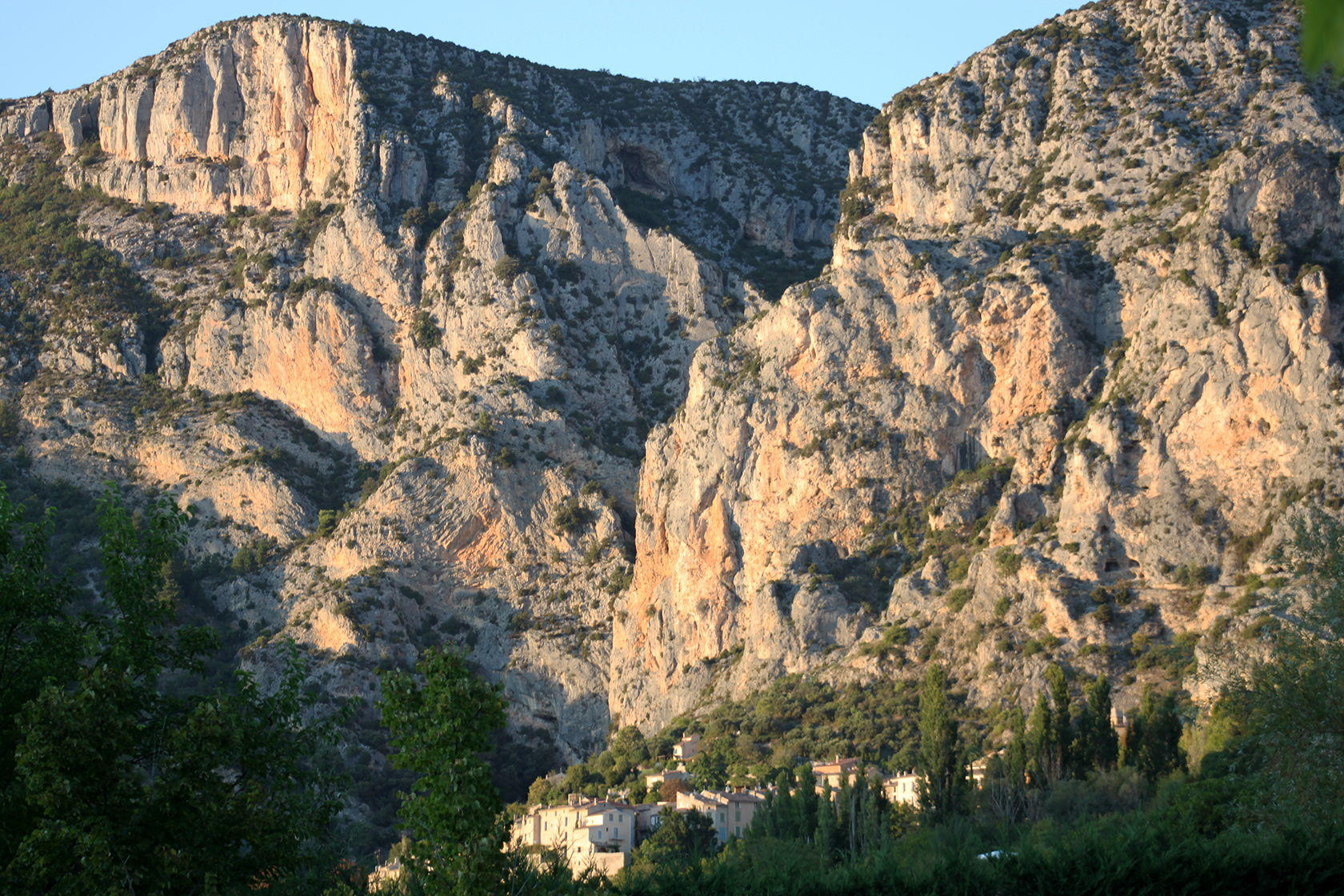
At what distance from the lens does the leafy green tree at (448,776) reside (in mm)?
20047

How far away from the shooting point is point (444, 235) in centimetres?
9088

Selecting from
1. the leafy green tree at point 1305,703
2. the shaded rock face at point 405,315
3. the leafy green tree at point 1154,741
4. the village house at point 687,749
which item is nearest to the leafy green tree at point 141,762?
the leafy green tree at point 1305,703

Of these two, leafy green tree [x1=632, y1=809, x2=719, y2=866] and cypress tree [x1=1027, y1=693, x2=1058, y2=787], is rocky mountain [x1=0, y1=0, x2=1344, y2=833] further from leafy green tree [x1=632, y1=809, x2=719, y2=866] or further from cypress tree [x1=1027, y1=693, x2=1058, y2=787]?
leafy green tree [x1=632, y1=809, x2=719, y2=866]

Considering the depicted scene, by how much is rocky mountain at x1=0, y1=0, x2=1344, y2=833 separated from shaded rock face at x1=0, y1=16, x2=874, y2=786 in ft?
0.82

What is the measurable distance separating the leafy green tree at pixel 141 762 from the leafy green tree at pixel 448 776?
1.65 meters

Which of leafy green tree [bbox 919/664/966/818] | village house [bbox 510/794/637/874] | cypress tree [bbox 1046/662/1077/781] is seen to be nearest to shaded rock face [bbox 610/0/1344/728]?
cypress tree [bbox 1046/662/1077/781]

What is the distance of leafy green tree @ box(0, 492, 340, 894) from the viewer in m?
17.9

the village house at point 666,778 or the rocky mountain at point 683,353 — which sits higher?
the rocky mountain at point 683,353

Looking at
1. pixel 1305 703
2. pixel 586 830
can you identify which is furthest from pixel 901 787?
pixel 1305 703

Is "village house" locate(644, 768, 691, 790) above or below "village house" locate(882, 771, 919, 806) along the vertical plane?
above

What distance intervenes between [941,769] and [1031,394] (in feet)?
80.0

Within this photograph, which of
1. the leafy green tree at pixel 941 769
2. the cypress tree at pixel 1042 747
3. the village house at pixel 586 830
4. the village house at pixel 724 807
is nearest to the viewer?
the leafy green tree at pixel 941 769

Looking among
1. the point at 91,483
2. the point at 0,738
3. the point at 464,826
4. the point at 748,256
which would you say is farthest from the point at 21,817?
the point at 748,256

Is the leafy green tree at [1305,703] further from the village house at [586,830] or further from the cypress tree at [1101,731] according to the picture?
the village house at [586,830]
